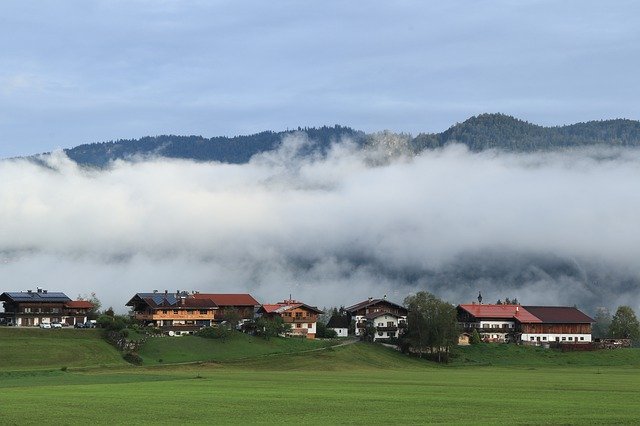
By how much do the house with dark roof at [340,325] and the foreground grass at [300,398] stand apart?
70810mm

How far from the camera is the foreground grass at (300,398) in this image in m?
60.4

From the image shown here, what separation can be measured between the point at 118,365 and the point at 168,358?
36.6ft

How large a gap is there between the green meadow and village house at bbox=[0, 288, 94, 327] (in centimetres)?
3495

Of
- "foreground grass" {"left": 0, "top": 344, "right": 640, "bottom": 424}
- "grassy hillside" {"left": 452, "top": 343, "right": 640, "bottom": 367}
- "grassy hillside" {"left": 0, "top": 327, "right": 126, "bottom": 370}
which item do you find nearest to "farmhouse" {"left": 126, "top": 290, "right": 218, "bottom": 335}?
"grassy hillside" {"left": 0, "top": 327, "right": 126, "bottom": 370}

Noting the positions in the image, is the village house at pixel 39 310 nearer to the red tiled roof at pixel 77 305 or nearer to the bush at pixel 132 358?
the red tiled roof at pixel 77 305

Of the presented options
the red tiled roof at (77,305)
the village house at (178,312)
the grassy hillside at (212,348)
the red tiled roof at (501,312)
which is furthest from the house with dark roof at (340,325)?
the red tiled roof at (77,305)

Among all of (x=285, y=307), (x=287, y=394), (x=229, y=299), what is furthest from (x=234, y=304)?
(x=287, y=394)

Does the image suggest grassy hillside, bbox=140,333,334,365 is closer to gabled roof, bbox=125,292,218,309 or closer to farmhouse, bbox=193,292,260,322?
gabled roof, bbox=125,292,218,309

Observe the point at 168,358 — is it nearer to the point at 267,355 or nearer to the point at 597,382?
the point at 267,355

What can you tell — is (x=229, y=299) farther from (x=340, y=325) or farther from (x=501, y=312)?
(x=501, y=312)

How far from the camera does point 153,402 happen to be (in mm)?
69312

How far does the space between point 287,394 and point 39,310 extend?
335 feet

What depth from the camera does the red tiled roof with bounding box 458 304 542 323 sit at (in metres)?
186

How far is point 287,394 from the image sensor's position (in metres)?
77.6
